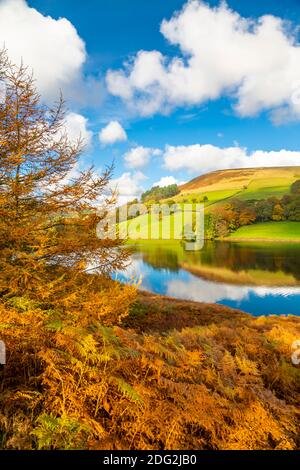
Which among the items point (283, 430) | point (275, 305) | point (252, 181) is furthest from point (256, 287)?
point (252, 181)

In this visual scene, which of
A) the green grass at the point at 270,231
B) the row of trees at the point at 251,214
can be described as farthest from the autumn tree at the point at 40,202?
the row of trees at the point at 251,214

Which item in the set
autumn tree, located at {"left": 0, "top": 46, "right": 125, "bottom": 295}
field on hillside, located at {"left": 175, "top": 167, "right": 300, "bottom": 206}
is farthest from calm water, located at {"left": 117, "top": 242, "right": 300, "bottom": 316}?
field on hillside, located at {"left": 175, "top": 167, "right": 300, "bottom": 206}

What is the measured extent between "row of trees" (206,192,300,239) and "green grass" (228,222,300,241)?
2863mm

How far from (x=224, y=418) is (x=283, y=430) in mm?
766

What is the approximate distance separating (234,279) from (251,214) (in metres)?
64.7

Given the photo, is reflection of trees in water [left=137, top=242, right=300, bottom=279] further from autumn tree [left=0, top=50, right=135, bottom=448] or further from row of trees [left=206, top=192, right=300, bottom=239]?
autumn tree [left=0, top=50, right=135, bottom=448]

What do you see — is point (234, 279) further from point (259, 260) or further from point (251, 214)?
point (251, 214)

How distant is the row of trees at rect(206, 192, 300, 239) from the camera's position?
91.2m

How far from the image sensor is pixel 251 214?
9700cm

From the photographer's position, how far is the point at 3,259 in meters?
6.54

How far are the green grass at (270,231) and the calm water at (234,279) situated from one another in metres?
23.2
